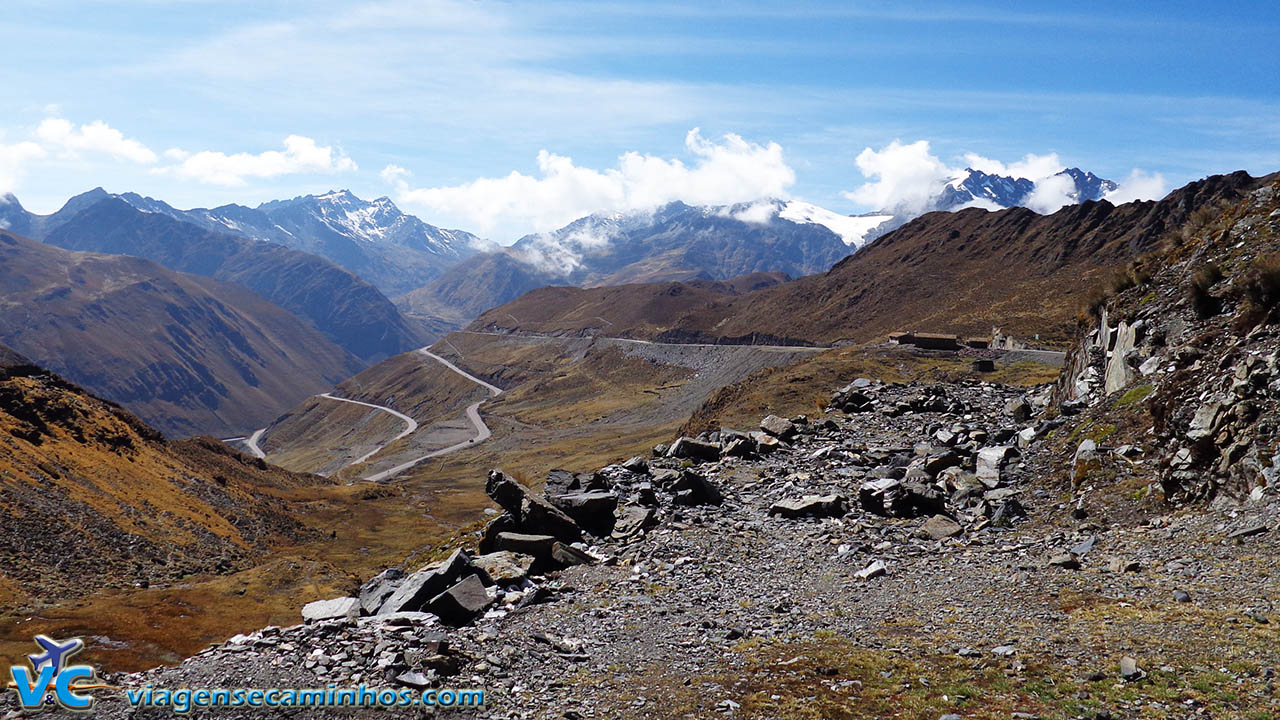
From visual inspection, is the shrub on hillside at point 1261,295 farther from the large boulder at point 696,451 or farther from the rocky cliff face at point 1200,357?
the large boulder at point 696,451

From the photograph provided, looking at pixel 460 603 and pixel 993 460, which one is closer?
pixel 460 603

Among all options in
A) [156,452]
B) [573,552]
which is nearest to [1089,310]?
[573,552]

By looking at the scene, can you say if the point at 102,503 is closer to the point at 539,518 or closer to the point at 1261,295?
the point at 539,518

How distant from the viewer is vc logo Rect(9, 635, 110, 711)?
50.3 feet

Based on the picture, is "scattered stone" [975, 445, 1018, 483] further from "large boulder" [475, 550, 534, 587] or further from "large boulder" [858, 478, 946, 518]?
"large boulder" [475, 550, 534, 587]

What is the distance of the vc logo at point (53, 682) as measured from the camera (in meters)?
15.3

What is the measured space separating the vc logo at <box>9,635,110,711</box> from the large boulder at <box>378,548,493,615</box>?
6244 millimetres

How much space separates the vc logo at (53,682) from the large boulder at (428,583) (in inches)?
246

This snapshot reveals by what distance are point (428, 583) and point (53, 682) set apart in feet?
26.8

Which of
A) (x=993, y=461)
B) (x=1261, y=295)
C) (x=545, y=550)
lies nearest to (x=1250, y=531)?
(x=1261, y=295)

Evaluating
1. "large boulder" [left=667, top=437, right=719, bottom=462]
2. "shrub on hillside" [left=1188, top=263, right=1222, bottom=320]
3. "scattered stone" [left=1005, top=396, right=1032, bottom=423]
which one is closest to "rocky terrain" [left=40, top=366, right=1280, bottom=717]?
"shrub on hillside" [left=1188, top=263, right=1222, bottom=320]

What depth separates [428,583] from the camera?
19891 mm

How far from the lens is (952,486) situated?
88.2 feet

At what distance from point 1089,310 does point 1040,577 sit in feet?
73.9
